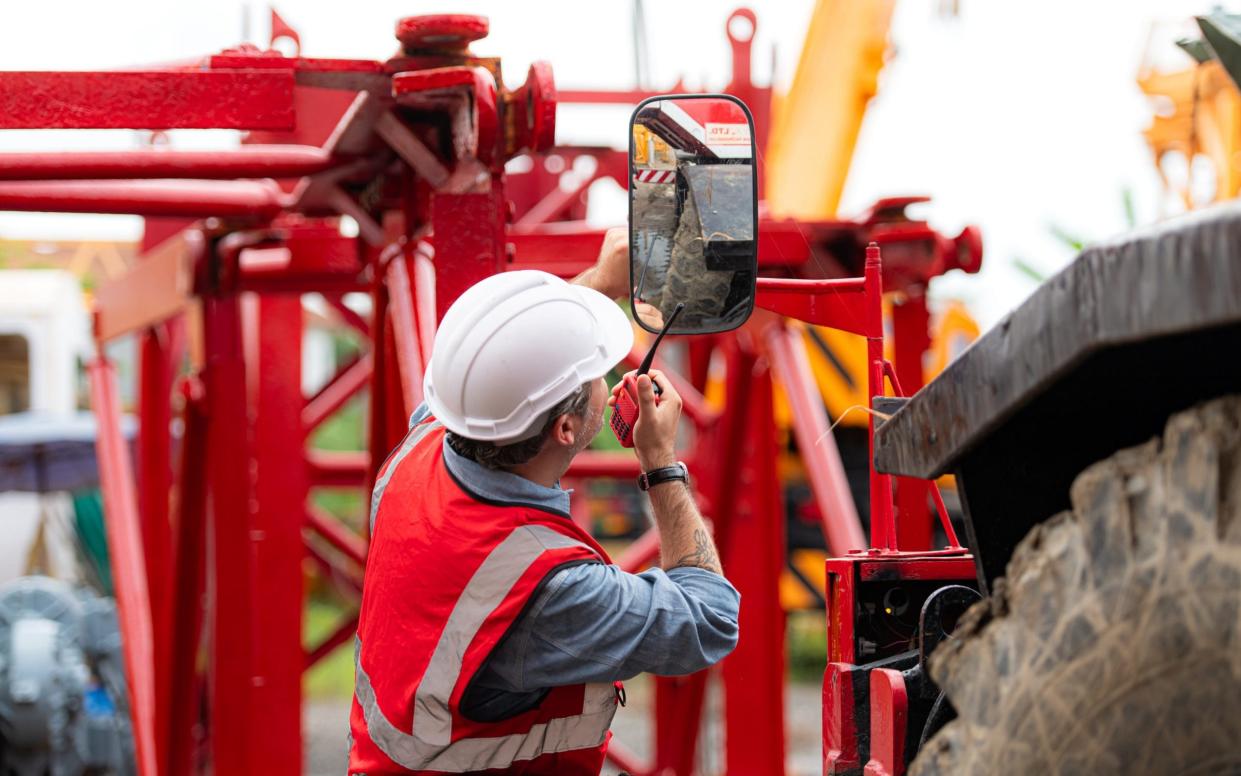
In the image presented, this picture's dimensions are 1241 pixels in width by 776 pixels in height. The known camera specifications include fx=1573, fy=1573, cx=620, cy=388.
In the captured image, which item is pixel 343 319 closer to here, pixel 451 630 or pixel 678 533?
pixel 678 533

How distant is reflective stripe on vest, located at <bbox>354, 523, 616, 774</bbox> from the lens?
2439 millimetres

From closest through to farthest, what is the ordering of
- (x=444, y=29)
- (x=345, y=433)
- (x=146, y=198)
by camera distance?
(x=444, y=29) → (x=146, y=198) → (x=345, y=433)

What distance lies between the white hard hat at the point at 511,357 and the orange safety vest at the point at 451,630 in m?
0.12

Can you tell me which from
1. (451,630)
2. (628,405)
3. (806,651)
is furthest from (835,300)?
(806,651)

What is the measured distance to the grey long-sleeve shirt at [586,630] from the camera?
246cm

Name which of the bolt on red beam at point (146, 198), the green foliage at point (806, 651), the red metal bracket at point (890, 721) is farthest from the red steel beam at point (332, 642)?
the green foliage at point (806, 651)

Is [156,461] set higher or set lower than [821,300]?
lower

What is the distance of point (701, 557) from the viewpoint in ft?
8.91

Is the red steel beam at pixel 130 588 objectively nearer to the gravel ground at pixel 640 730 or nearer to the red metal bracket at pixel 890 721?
the red metal bracket at pixel 890 721

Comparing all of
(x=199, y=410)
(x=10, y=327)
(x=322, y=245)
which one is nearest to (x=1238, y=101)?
(x=322, y=245)

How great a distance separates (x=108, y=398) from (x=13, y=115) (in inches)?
138

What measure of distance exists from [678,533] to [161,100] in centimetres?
175

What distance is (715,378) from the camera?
552 inches

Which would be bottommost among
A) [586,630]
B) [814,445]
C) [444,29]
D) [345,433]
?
[345,433]
